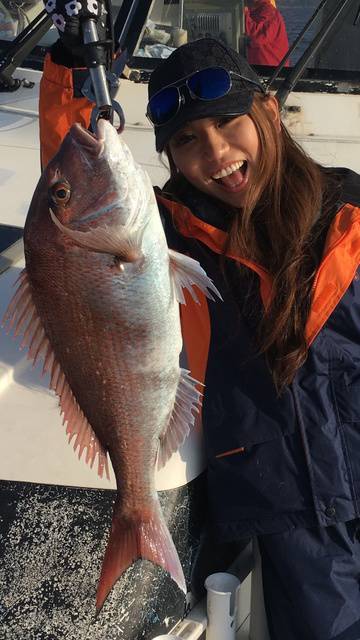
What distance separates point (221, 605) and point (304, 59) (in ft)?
7.78

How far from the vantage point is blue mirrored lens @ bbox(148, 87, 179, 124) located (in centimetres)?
189

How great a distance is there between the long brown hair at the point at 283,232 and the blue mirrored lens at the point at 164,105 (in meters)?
0.22

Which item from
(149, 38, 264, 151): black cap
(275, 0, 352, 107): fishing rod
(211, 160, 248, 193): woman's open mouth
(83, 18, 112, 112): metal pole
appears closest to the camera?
(83, 18, 112, 112): metal pole

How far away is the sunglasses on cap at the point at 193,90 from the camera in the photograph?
1.87m

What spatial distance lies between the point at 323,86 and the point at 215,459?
2.20 metres

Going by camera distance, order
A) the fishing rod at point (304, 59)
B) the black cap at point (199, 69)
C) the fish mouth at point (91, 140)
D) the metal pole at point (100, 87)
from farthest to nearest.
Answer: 1. the fishing rod at point (304, 59)
2. the black cap at point (199, 69)
3. the metal pole at point (100, 87)
4. the fish mouth at point (91, 140)

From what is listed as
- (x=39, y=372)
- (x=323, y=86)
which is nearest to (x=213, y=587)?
(x=39, y=372)

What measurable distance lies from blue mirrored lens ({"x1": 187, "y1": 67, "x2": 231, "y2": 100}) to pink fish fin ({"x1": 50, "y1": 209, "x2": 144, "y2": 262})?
2.00 feet

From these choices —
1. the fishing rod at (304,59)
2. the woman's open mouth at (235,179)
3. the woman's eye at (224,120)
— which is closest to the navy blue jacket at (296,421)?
the woman's open mouth at (235,179)

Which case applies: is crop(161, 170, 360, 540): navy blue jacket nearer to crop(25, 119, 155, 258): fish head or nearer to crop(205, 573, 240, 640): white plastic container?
crop(205, 573, 240, 640): white plastic container

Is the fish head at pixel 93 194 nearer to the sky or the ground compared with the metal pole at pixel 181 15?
nearer to the sky

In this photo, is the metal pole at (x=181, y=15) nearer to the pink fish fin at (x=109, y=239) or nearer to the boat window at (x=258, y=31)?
the boat window at (x=258, y=31)

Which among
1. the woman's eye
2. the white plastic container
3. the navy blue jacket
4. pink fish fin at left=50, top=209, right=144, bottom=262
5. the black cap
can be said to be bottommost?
the white plastic container

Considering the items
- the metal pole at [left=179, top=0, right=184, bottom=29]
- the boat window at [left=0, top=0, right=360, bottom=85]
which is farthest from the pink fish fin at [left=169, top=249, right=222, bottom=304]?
the metal pole at [left=179, top=0, right=184, bottom=29]
